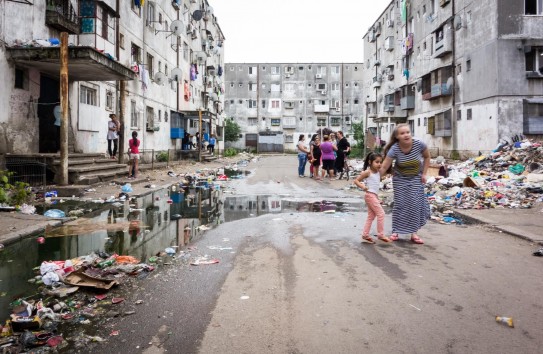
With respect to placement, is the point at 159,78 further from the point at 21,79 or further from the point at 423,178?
the point at 423,178

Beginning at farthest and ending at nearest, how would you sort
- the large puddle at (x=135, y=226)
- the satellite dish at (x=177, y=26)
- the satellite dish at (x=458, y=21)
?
the satellite dish at (x=458, y=21) < the satellite dish at (x=177, y=26) < the large puddle at (x=135, y=226)

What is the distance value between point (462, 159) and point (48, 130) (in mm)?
24369

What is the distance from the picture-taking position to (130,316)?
3436 millimetres

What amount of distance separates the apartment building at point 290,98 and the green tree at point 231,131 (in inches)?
76.6

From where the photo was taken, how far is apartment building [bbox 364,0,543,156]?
24.1 meters

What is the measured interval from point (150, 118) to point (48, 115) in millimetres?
11303

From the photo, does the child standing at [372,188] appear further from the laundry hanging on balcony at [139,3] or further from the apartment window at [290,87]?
the apartment window at [290,87]

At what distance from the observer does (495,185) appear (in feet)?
42.7

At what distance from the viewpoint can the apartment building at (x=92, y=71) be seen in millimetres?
12758

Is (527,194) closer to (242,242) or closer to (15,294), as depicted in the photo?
(242,242)

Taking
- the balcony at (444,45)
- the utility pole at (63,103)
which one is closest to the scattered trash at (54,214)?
the utility pole at (63,103)

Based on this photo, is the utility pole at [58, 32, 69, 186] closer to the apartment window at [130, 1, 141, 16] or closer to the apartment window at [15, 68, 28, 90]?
the apartment window at [15, 68, 28, 90]

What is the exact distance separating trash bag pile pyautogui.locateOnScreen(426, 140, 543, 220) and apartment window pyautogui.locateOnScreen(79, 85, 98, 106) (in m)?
13.2

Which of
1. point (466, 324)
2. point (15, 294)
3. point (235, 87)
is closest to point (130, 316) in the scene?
point (15, 294)
